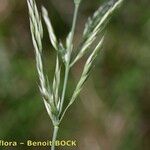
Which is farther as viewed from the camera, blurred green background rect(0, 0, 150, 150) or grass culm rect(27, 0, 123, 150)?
blurred green background rect(0, 0, 150, 150)

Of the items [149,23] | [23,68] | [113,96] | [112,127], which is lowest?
[112,127]

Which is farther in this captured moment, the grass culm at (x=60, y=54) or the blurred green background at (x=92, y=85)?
the blurred green background at (x=92, y=85)

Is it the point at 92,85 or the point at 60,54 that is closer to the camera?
the point at 60,54

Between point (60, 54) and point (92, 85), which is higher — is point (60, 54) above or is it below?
above

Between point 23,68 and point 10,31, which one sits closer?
point 23,68

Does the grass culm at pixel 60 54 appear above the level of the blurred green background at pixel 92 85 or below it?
above

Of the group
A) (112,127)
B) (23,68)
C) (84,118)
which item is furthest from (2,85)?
(112,127)

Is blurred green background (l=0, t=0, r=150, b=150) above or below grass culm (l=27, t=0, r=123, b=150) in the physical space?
below

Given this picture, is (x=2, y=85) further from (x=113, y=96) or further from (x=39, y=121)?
(x=113, y=96)
